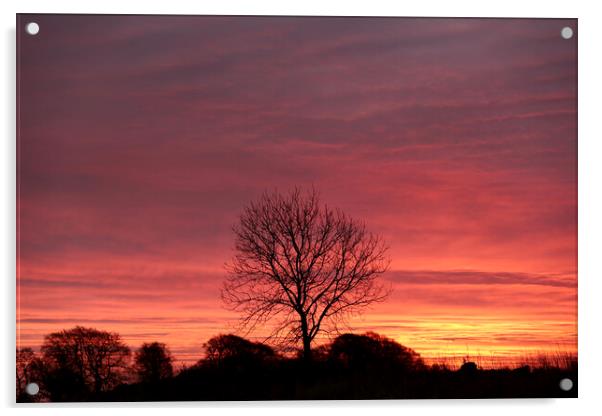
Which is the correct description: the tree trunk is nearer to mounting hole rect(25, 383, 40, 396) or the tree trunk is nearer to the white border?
the white border

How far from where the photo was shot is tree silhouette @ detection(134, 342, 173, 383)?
3.80 meters

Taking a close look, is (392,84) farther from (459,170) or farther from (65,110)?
(65,110)

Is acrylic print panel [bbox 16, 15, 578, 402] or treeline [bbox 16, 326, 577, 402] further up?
acrylic print panel [bbox 16, 15, 578, 402]

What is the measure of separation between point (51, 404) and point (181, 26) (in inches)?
76.0

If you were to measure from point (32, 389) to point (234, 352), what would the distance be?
964 millimetres

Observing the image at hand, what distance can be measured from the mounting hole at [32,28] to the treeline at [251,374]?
4.74ft

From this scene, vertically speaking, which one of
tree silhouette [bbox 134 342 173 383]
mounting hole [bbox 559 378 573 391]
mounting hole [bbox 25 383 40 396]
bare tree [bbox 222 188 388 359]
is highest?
bare tree [bbox 222 188 388 359]

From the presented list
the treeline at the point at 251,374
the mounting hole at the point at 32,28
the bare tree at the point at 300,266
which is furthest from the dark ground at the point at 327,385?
the mounting hole at the point at 32,28

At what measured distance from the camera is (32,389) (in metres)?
3.79

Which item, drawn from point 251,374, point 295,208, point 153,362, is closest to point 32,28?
point 295,208

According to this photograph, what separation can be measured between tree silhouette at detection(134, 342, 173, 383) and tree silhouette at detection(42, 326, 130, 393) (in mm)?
65

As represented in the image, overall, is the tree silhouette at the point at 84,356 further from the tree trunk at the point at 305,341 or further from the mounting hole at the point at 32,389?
the tree trunk at the point at 305,341

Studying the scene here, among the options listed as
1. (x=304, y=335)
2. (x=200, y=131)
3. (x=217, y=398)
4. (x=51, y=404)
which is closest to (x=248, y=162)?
(x=200, y=131)

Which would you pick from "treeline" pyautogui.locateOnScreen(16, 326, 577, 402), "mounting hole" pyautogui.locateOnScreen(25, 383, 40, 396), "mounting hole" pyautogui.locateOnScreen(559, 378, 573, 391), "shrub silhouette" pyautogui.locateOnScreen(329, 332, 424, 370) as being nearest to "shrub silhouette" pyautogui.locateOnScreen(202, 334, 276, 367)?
"treeline" pyautogui.locateOnScreen(16, 326, 577, 402)
